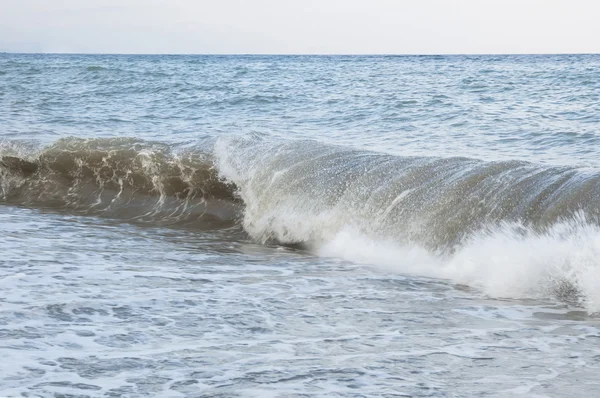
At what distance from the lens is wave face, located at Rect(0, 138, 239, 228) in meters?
9.05

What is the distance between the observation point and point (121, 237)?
7461 millimetres

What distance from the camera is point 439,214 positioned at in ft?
22.4

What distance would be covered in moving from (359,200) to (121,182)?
12.2 ft

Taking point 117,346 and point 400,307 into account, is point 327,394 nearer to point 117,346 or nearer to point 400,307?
point 117,346

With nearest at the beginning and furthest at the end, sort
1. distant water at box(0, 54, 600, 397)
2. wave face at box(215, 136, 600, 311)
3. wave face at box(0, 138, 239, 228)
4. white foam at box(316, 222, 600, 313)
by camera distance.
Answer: distant water at box(0, 54, 600, 397), white foam at box(316, 222, 600, 313), wave face at box(215, 136, 600, 311), wave face at box(0, 138, 239, 228)

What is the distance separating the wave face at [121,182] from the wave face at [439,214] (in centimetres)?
43

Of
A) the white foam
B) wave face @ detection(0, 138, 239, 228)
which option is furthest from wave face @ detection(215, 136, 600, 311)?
wave face @ detection(0, 138, 239, 228)

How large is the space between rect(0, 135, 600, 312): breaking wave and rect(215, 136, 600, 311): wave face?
1 centimetres

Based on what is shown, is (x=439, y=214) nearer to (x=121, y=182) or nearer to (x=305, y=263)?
(x=305, y=263)

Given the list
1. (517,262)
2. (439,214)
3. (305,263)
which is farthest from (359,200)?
(517,262)

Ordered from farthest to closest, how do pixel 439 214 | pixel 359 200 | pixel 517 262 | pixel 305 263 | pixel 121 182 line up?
pixel 121 182 < pixel 359 200 < pixel 439 214 < pixel 305 263 < pixel 517 262

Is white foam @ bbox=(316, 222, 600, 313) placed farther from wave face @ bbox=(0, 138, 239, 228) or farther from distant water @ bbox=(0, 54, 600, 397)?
wave face @ bbox=(0, 138, 239, 228)

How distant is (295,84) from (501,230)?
18.2 m

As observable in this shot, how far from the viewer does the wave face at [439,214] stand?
548cm
